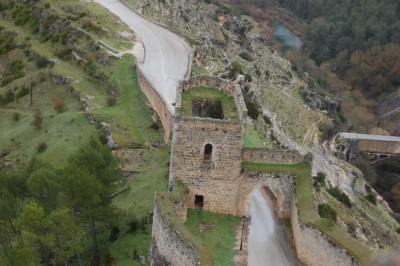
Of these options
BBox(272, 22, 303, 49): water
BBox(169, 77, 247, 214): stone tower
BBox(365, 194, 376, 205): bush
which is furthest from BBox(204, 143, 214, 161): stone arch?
BBox(272, 22, 303, 49): water

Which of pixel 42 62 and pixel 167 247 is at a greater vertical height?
pixel 42 62

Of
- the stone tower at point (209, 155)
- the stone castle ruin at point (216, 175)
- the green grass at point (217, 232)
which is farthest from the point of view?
the stone tower at point (209, 155)

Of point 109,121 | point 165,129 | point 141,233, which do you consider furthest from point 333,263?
point 109,121

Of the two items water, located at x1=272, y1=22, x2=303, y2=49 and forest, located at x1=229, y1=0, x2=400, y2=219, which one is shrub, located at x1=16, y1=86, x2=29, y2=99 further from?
water, located at x1=272, y1=22, x2=303, y2=49

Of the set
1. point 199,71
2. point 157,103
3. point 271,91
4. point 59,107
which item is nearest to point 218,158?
point 157,103

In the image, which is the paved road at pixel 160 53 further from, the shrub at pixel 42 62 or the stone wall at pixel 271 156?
the stone wall at pixel 271 156

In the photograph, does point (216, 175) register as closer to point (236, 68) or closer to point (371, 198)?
point (371, 198)

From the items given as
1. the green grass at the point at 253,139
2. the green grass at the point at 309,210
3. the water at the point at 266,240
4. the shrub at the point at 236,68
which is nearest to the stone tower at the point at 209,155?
the green grass at the point at 309,210
